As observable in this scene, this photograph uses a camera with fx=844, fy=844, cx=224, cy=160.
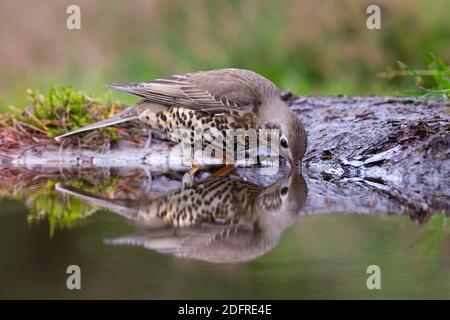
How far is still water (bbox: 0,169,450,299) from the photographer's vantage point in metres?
4.12

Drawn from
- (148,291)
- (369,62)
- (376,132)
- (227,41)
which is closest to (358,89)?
(369,62)

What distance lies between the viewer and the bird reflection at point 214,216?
4855mm

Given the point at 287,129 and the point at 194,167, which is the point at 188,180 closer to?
the point at 194,167

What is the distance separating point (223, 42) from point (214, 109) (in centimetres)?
477

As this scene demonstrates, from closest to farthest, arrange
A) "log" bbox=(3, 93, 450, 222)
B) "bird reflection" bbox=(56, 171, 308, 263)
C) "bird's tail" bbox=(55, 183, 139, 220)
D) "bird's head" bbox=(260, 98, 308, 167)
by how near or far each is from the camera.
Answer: "bird reflection" bbox=(56, 171, 308, 263) < "bird's tail" bbox=(55, 183, 139, 220) < "log" bbox=(3, 93, 450, 222) < "bird's head" bbox=(260, 98, 308, 167)

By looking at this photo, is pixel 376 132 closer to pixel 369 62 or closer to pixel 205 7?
pixel 369 62

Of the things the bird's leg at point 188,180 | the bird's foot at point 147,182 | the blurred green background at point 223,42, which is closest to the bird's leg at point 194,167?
the bird's leg at point 188,180

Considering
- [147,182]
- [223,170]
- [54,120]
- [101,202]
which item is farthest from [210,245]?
[54,120]

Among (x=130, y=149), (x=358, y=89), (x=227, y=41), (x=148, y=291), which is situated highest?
(x=227, y=41)

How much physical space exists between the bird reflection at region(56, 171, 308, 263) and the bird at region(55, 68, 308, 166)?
0.50 metres

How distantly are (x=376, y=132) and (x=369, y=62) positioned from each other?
4.20 metres

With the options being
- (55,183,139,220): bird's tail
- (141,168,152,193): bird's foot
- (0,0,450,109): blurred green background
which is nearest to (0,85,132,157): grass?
(141,168,152,193): bird's foot

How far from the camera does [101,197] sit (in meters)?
6.35

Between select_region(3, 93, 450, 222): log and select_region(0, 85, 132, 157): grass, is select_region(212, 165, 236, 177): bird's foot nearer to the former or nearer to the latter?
select_region(3, 93, 450, 222): log
